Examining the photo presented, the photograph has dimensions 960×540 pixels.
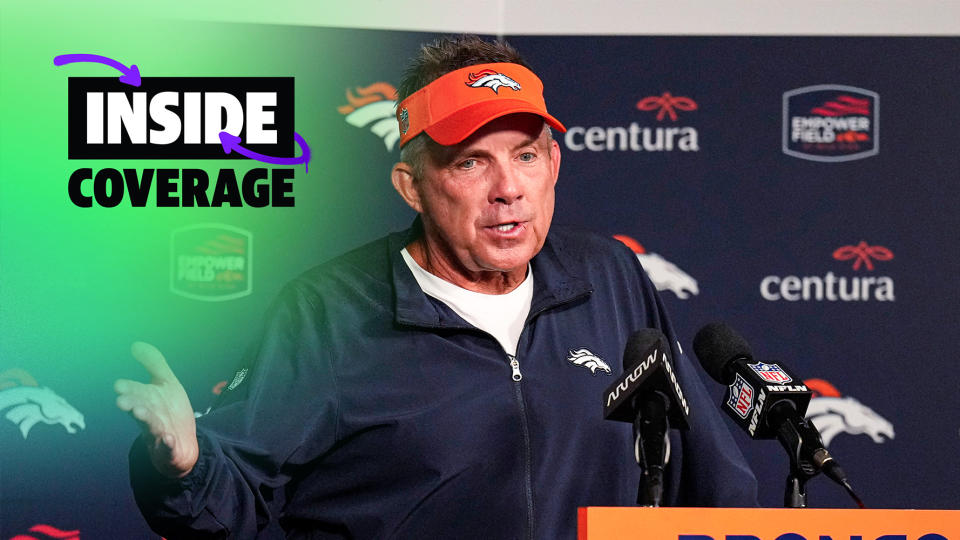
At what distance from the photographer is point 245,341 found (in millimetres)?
3340

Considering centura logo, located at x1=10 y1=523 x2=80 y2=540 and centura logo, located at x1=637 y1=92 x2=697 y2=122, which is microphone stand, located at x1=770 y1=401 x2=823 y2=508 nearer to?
centura logo, located at x1=637 y1=92 x2=697 y2=122

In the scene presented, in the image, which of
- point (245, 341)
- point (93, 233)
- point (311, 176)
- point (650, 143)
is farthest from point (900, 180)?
point (93, 233)

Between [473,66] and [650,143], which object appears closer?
[473,66]

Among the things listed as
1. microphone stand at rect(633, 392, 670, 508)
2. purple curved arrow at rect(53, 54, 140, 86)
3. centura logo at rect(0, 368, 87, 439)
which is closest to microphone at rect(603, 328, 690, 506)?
microphone stand at rect(633, 392, 670, 508)

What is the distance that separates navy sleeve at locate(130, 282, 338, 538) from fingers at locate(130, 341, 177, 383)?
0.24 metres

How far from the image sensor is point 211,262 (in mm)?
3348

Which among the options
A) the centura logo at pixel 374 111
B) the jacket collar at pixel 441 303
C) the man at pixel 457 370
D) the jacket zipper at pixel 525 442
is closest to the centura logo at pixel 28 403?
the centura logo at pixel 374 111

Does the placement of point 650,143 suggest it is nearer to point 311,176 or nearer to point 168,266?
point 311,176

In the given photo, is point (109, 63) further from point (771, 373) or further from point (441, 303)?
point (771, 373)

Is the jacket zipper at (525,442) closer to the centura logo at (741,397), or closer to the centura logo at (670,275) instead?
the centura logo at (741,397)

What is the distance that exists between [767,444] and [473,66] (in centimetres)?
179

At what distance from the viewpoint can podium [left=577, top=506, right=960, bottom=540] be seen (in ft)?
4.26

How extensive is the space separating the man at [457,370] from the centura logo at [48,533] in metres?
1.41

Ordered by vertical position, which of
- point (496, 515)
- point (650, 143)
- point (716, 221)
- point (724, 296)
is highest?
point (650, 143)
